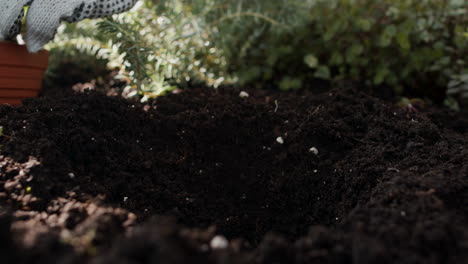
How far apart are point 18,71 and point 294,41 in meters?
1.89

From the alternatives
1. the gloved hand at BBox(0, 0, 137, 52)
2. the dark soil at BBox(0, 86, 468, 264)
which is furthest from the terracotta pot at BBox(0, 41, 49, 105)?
the dark soil at BBox(0, 86, 468, 264)

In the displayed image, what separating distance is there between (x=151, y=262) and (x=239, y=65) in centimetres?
242

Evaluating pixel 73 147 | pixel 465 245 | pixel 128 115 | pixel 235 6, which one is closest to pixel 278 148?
pixel 128 115

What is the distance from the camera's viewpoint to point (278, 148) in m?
1.80

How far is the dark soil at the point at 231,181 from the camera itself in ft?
2.80

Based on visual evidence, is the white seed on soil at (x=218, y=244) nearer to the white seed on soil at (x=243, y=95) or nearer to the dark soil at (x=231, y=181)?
the dark soil at (x=231, y=181)

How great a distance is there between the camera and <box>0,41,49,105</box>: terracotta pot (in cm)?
189

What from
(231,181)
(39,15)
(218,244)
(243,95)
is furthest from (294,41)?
(218,244)

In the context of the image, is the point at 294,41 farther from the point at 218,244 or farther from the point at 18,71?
the point at 218,244

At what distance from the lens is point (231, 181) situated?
5.72 ft

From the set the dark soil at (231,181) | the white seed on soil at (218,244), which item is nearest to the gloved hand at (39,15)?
the dark soil at (231,181)

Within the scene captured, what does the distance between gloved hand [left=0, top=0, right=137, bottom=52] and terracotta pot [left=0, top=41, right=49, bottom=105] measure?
0.10m

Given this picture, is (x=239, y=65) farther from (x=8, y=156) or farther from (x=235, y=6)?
(x=8, y=156)

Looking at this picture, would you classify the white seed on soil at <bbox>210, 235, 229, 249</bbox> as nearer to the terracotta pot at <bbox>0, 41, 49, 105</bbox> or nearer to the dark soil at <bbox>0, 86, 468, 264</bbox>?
the dark soil at <bbox>0, 86, 468, 264</bbox>
